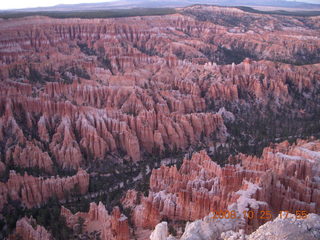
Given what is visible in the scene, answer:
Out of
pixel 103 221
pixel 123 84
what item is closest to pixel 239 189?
pixel 103 221

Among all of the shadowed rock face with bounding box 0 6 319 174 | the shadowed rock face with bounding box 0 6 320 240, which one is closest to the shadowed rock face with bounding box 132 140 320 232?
the shadowed rock face with bounding box 0 6 320 240

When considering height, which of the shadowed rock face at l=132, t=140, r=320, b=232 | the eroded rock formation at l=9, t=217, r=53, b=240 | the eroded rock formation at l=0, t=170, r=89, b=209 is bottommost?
the eroded rock formation at l=0, t=170, r=89, b=209

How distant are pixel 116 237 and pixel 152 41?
54.0m

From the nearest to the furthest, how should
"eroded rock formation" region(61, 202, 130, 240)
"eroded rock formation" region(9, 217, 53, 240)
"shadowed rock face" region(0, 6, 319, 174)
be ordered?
"eroded rock formation" region(61, 202, 130, 240) < "eroded rock formation" region(9, 217, 53, 240) < "shadowed rock face" region(0, 6, 319, 174)

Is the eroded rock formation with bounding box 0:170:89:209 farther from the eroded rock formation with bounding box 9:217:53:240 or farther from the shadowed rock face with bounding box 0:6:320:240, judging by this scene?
the eroded rock formation with bounding box 9:217:53:240

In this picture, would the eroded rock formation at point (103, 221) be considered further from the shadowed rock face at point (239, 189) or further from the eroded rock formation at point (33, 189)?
the eroded rock formation at point (33, 189)

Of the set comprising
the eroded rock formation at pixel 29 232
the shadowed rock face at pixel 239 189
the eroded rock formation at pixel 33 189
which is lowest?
the eroded rock formation at pixel 33 189

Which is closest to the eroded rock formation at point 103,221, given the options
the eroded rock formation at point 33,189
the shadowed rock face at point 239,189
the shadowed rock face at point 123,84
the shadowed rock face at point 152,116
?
the shadowed rock face at point 152,116

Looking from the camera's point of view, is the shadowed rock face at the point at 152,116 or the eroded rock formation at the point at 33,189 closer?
the shadowed rock face at the point at 152,116

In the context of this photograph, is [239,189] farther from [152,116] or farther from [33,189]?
[152,116]
